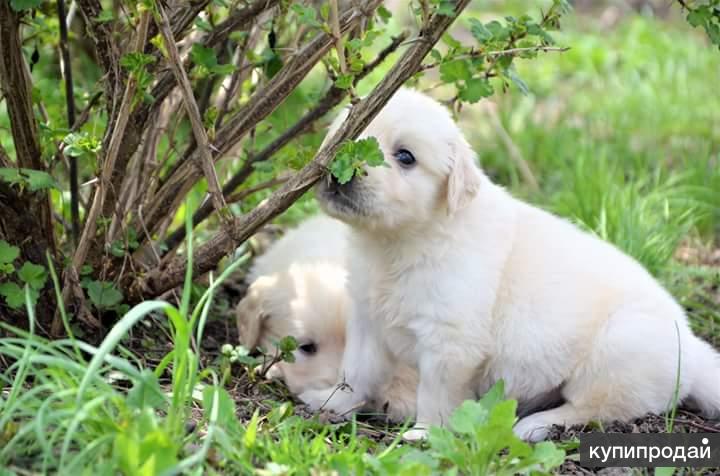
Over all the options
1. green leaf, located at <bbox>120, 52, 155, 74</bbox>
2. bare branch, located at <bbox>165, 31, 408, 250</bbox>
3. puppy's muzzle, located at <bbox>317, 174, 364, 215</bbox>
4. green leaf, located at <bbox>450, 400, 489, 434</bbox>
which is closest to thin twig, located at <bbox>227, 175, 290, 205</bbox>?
bare branch, located at <bbox>165, 31, 408, 250</bbox>

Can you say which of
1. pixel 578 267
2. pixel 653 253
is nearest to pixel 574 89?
pixel 653 253

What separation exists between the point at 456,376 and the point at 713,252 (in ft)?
7.28

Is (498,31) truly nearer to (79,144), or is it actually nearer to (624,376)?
(624,376)

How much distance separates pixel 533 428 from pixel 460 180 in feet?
2.80

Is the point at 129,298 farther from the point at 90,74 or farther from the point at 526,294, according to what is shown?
the point at 90,74

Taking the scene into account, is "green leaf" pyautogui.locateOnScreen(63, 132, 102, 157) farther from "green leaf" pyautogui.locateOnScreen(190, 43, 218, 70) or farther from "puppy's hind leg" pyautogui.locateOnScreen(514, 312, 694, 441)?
"puppy's hind leg" pyautogui.locateOnScreen(514, 312, 694, 441)

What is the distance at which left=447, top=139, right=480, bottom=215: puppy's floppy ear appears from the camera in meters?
3.38

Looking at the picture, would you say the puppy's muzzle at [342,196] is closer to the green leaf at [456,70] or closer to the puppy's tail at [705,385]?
the green leaf at [456,70]

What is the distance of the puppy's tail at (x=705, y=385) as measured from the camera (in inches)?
143

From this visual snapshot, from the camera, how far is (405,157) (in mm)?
3365

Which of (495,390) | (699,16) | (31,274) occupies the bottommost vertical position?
(495,390)

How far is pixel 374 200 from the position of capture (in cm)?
325

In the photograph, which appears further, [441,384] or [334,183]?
[441,384]

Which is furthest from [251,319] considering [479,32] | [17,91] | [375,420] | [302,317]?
[479,32]
